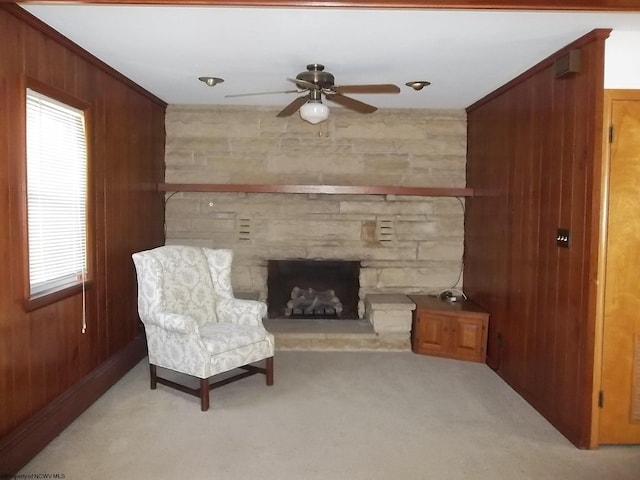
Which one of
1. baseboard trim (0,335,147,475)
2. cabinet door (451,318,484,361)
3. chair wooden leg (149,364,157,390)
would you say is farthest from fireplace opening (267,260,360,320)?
chair wooden leg (149,364,157,390)

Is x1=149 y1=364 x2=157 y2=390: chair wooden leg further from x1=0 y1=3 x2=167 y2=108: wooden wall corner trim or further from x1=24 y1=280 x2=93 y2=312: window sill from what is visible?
x1=0 y1=3 x2=167 y2=108: wooden wall corner trim

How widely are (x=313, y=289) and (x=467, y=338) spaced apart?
5.43 ft

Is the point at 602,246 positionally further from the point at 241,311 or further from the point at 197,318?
the point at 197,318

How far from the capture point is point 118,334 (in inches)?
155

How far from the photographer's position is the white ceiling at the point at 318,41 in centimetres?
259

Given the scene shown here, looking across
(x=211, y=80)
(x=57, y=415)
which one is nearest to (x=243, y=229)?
(x=211, y=80)

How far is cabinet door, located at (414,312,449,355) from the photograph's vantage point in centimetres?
454

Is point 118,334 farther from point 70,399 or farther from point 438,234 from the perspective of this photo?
point 438,234

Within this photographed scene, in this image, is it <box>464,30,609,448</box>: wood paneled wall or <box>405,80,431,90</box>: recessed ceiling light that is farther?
<box>405,80,431,90</box>: recessed ceiling light

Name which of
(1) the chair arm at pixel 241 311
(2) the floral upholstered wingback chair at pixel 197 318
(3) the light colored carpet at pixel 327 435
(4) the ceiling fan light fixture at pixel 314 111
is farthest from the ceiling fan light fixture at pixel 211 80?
(3) the light colored carpet at pixel 327 435

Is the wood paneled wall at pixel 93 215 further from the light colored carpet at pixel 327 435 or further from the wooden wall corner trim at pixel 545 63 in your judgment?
the wooden wall corner trim at pixel 545 63

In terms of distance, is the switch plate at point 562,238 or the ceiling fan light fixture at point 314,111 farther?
the ceiling fan light fixture at point 314,111

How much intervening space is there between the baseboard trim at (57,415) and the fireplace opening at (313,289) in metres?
1.64

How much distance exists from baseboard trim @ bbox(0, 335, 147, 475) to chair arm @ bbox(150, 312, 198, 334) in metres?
0.61
